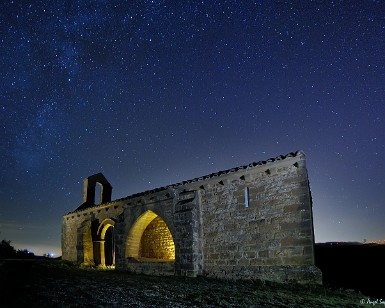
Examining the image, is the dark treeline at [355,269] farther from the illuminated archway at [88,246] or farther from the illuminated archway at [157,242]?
the illuminated archway at [88,246]

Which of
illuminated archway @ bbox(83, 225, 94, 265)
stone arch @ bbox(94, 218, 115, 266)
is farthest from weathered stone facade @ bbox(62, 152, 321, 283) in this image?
illuminated archway @ bbox(83, 225, 94, 265)

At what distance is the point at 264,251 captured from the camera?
11.1m

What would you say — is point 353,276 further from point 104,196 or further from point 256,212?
point 104,196

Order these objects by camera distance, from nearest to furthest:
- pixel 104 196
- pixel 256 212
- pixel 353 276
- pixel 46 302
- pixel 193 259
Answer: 1. pixel 46 302
2. pixel 256 212
3. pixel 193 259
4. pixel 353 276
5. pixel 104 196

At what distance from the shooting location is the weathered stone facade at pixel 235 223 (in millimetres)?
10492

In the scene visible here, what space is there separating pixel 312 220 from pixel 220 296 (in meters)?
4.37

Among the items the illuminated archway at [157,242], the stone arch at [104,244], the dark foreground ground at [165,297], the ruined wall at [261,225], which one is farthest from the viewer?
the stone arch at [104,244]

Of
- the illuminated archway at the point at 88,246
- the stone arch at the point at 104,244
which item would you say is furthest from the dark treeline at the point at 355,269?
the illuminated archway at the point at 88,246

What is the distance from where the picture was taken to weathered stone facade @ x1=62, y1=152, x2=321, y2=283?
34.4 ft

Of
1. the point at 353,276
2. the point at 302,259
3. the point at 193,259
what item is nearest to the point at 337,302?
the point at 302,259

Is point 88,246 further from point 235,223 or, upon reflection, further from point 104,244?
point 235,223

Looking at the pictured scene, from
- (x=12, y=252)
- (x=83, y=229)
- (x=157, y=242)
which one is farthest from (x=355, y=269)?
(x=12, y=252)

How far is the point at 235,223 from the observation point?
12.2 meters

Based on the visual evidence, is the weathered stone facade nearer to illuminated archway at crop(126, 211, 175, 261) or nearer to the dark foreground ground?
the dark foreground ground
